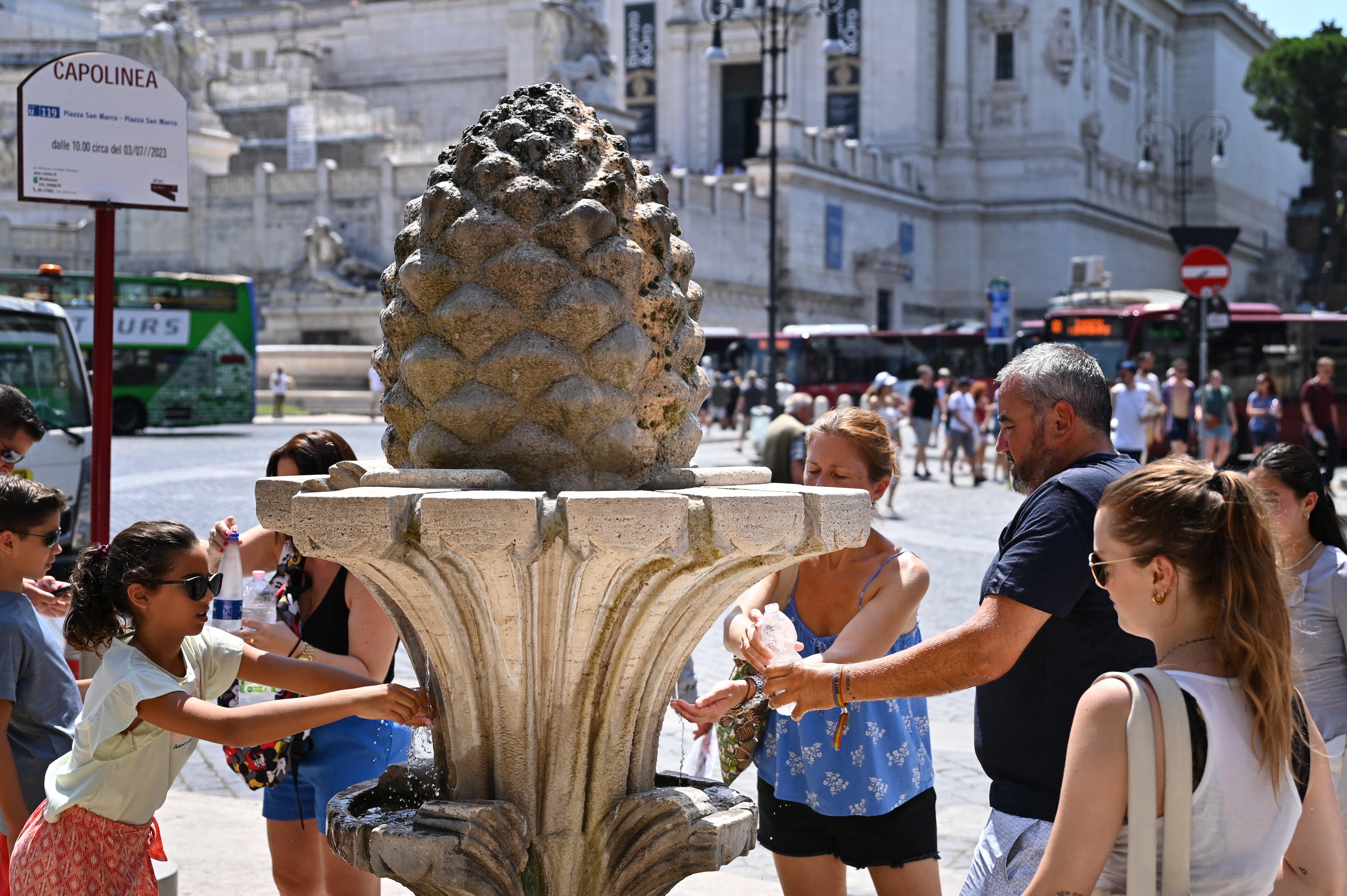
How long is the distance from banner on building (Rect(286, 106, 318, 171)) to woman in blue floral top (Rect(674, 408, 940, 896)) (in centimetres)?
3864

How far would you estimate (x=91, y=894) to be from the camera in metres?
2.99

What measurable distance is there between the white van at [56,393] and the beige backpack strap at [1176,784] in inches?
351

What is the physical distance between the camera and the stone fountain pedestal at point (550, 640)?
8.73ft

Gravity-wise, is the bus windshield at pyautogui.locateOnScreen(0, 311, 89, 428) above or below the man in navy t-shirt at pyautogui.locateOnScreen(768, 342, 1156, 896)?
above

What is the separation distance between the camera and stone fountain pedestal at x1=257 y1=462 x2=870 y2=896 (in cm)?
266

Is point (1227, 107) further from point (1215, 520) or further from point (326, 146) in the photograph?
point (1215, 520)

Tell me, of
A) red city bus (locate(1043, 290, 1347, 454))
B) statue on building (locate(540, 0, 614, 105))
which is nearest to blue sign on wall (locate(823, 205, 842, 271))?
statue on building (locate(540, 0, 614, 105))

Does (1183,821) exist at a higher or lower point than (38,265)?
lower

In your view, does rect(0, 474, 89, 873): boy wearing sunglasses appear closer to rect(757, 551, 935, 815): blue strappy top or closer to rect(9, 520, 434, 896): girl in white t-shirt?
rect(9, 520, 434, 896): girl in white t-shirt

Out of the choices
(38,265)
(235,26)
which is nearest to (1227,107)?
(235,26)

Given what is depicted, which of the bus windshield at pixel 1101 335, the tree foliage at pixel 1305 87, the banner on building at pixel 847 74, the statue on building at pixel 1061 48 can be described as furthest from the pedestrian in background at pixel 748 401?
the tree foliage at pixel 1305 87

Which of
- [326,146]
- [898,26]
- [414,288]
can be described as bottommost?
[414,288]

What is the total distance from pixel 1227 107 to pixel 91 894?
7501 centimetres

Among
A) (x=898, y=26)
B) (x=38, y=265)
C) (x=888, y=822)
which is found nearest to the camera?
(x=888, y=822)
